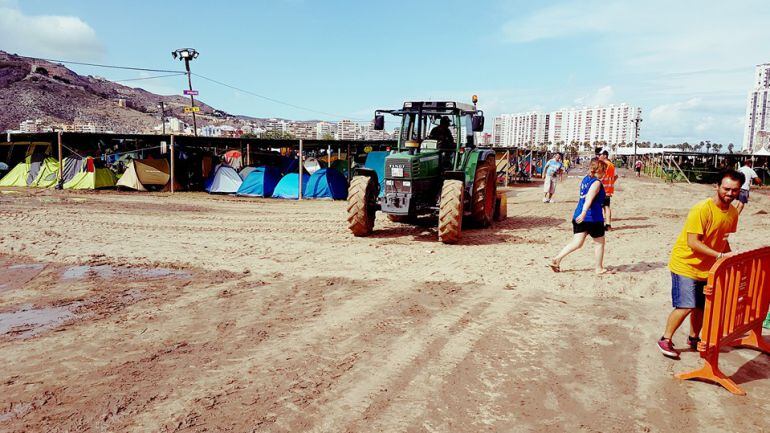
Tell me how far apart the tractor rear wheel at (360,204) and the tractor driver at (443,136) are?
160 centimetres

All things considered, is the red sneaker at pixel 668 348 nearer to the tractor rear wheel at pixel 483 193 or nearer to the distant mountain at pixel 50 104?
the tractor rear wheel at pixel 483 193

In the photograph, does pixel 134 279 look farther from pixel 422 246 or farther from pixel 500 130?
pixel 500 130

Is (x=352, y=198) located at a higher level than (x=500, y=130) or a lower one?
lower

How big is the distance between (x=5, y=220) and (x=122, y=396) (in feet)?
32.9

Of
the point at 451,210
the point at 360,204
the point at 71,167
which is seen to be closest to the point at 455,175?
the point at 451,210

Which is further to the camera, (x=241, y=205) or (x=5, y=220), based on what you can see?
(x=241, y=205)

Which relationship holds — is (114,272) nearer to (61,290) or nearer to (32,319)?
(61,290)

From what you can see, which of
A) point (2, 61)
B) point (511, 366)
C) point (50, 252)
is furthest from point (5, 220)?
point (2, 61)

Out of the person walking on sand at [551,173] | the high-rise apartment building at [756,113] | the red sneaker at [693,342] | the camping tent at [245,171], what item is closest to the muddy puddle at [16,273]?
the red sneaker at [693,342]

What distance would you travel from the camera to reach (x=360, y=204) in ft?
30.4

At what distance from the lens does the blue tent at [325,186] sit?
18281 millimetres

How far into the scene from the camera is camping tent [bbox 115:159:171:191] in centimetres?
1912

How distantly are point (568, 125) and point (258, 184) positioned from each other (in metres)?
149

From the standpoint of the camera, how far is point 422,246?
888 centimetres
